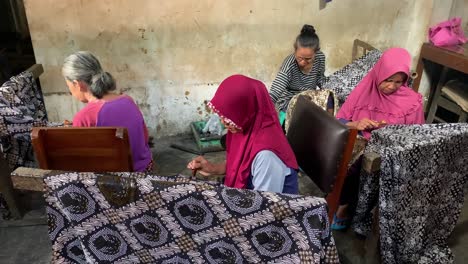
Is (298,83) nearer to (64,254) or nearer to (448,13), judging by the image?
(448,13)

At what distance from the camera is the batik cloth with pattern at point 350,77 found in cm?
304

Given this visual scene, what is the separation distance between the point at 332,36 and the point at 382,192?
2.07 m

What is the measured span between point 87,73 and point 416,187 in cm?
173

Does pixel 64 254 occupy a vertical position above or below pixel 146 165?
above

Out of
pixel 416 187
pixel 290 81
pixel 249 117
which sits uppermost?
pixel 249 117

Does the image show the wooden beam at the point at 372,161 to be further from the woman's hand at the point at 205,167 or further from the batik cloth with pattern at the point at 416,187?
the woman's hand at the point at 205,167

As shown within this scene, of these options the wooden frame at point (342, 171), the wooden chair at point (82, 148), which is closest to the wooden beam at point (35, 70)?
the wooden chair at point (82, 148)

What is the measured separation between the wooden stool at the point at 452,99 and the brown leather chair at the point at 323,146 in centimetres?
204

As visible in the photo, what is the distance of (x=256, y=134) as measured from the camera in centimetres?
146

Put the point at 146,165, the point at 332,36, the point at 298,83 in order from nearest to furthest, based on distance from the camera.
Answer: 1. the point at 146,165
2. the point at 298,83
3. the point at 332,36

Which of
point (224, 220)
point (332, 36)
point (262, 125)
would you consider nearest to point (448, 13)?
point (332, 36)

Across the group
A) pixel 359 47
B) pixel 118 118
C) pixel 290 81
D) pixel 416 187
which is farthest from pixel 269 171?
pixel 359 47

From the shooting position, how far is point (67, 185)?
106 cm

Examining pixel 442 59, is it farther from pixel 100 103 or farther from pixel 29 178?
pixel 29 178
